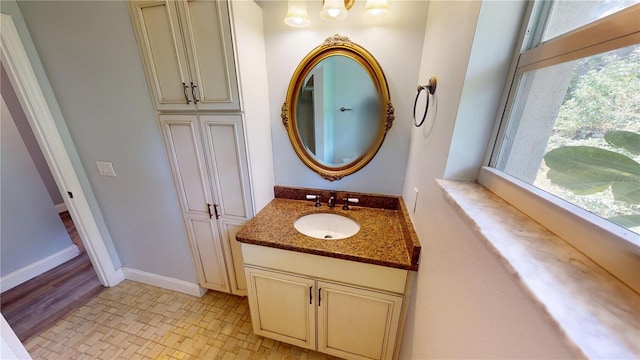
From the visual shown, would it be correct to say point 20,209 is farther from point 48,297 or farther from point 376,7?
point 376,7

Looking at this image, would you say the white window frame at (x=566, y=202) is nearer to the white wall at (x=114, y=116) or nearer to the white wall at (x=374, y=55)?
the white wall at (x=374, y=55)

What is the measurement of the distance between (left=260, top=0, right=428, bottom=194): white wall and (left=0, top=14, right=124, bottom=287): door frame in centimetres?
158

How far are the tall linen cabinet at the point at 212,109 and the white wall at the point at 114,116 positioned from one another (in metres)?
0.15

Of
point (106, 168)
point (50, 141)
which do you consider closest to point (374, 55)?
point (106, 168)

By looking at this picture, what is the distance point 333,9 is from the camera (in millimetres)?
1078

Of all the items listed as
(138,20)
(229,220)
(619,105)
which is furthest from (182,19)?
(619,105)

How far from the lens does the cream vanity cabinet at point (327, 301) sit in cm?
107

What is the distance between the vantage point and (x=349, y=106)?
137cm

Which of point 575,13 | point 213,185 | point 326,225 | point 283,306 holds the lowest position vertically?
point 283,306

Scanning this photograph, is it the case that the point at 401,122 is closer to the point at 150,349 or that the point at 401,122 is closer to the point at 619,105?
the point at 619,105

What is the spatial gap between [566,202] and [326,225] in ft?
3.82

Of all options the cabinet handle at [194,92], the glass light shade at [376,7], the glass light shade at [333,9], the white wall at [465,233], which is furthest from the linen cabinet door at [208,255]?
the glass light shade at [376,7]

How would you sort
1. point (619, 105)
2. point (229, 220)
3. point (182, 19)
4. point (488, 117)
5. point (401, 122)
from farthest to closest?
point (229, 220) < point (401, 122) < point (182, 19) < point (488, 117) < point (619, 105)

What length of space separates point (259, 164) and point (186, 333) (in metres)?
1.34
